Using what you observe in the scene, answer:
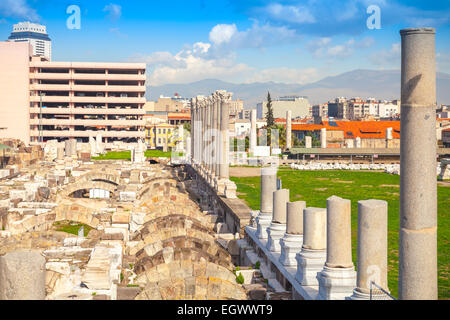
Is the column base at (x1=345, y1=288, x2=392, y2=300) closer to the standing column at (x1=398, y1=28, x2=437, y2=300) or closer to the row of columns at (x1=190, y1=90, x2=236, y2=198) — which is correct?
the standing column at (x1=398, y1=28, x2=437, y2=300)

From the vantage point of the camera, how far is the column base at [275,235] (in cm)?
1238

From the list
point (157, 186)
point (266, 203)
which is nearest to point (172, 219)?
point (266, 203)

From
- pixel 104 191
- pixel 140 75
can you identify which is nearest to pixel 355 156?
pixel 104 191

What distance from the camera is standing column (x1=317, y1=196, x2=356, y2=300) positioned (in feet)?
27.7

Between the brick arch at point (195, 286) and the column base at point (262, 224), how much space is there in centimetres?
256

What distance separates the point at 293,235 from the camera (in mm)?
11008

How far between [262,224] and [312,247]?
14.9ft

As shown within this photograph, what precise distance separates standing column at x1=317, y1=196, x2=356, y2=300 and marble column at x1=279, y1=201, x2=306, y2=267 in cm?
235

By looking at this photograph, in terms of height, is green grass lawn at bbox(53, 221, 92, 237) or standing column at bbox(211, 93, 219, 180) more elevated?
standing column at bbox(211, 93, 219, 180)

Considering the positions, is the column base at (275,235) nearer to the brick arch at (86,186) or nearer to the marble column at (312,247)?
the marble column at (312,247)

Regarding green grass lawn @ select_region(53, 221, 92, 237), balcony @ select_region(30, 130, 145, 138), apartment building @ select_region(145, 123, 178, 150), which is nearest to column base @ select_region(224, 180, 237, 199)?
green grass lawn @ select_region(53, 221, 92, 237)

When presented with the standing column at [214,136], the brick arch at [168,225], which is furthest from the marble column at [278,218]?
the standing column at [214,136]

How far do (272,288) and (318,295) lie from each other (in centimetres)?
240

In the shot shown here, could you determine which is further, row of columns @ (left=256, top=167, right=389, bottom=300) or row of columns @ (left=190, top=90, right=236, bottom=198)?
row of columns @ (left=190, top=90, right=236, bottom=198)
